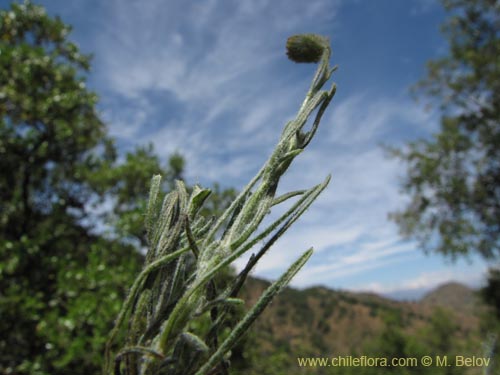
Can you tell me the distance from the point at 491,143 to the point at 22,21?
1470cm

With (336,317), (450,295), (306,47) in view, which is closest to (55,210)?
(306,47)

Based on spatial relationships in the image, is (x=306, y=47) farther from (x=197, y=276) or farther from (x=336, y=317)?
(x=336, y=317)

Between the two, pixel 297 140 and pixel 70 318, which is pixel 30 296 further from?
pixel 297 140

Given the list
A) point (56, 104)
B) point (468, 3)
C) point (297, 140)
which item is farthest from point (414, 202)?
point (297, 140)

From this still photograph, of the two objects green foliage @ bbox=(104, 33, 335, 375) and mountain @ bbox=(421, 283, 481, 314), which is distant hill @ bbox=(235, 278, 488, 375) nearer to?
mountain @ bbox=(421, 283, 481, 314)

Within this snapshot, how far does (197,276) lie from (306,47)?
0.37 metres

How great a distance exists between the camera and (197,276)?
0.41 m

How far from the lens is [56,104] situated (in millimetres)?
5992

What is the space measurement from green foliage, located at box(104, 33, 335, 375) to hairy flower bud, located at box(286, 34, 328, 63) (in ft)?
0.31

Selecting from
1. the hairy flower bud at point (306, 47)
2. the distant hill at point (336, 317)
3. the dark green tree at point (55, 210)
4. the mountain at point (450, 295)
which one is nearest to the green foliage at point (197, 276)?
the hairy flower bud at point (306, 47)

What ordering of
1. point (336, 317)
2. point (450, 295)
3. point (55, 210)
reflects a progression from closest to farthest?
point (55, 210) < point (336, 317) < point (450, 295)

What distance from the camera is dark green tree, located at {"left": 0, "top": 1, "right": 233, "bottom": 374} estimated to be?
423 centimetres

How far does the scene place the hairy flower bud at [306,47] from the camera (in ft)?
1.86

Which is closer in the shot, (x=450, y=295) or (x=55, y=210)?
(x=55, y=210)
